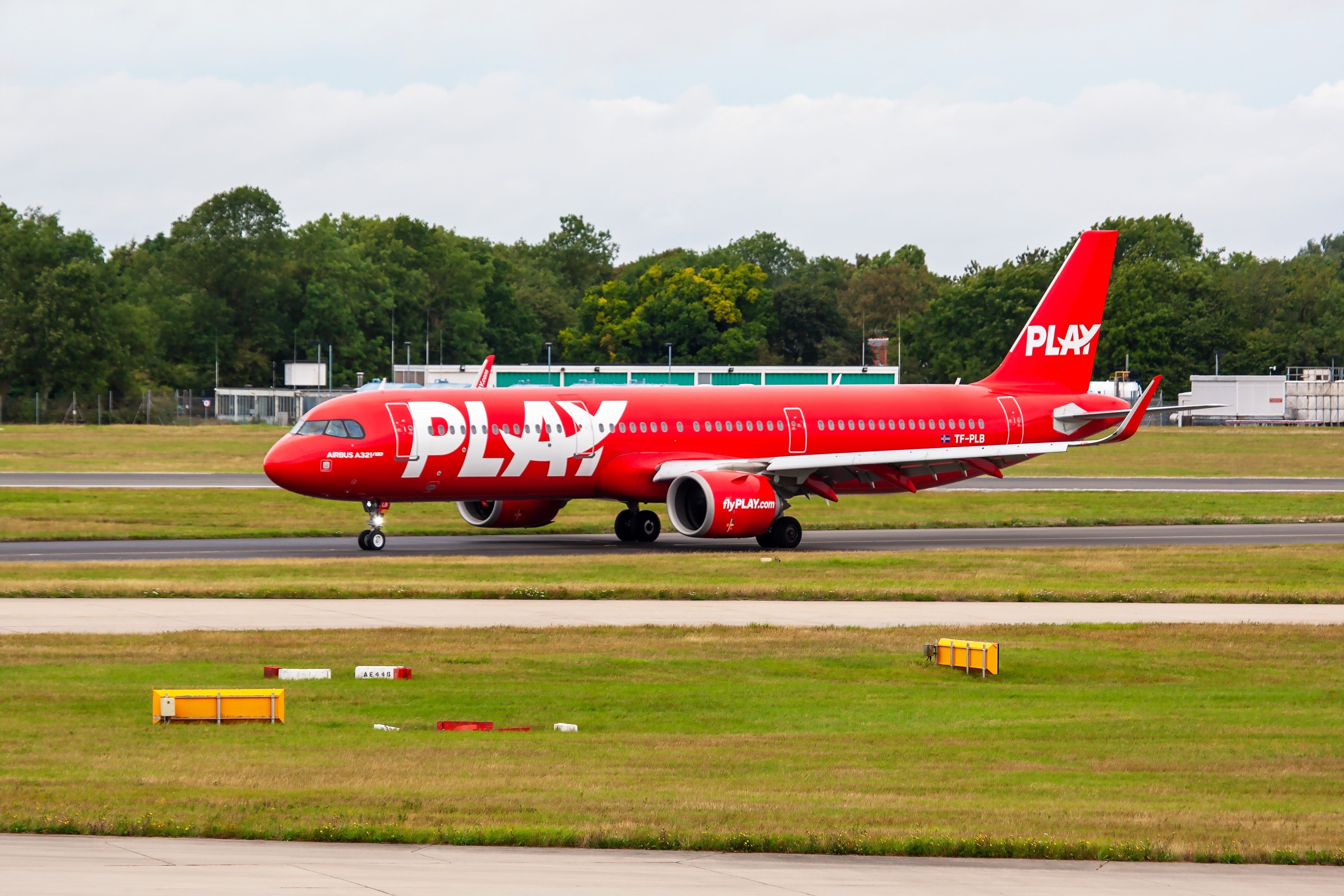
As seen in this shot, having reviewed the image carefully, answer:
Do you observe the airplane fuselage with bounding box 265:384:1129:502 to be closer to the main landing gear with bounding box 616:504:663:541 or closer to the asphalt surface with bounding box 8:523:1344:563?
the main landing gear with bounding box 616:504:663:541

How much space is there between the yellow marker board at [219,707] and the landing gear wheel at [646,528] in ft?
86.7

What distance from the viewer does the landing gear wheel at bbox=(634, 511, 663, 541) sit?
4478 centimetres

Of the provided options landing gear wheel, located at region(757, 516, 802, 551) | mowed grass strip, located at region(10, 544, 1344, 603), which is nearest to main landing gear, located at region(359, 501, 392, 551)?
mowed grass strip, located at region(10, 544, 1344, 603)

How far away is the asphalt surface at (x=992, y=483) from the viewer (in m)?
60.2

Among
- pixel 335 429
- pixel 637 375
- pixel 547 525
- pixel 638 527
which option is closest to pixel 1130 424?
pixel 638 527

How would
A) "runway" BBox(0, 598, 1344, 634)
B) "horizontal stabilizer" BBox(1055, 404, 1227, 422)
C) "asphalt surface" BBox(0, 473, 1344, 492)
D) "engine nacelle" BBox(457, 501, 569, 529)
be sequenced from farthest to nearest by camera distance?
1. "asphalt surface" BBox(0, 473, 1344, 492)
2. "horizontal stabilizer" BBox(1055, 404, 1227, 422)
3. "engine nacelle" BBox(457, 501, 569, 529)
4. "runway" BBox(0, 598, 1344, 634)

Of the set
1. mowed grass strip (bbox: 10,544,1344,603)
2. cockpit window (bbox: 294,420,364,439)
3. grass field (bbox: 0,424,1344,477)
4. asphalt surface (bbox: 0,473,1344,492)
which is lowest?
mowed grass strip (bbox: 10,544,1344,603)

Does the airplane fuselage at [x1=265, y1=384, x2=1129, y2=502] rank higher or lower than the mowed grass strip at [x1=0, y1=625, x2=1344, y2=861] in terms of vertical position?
higher

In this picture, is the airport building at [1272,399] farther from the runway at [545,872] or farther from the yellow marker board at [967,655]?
the runway at [545,872]

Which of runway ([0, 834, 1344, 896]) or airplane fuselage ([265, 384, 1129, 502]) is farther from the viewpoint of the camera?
airplane fuselage ([265, 384, 1129, 502])

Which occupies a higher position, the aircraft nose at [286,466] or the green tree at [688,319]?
the green tree at [688,319]

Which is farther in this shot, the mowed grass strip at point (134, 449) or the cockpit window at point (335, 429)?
the mowed grass strip at point (134, 449)

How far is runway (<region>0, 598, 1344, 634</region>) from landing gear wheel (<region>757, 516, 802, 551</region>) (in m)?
11.9

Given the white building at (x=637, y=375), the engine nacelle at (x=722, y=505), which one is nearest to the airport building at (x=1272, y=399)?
the white building at (x=637, y=375)
